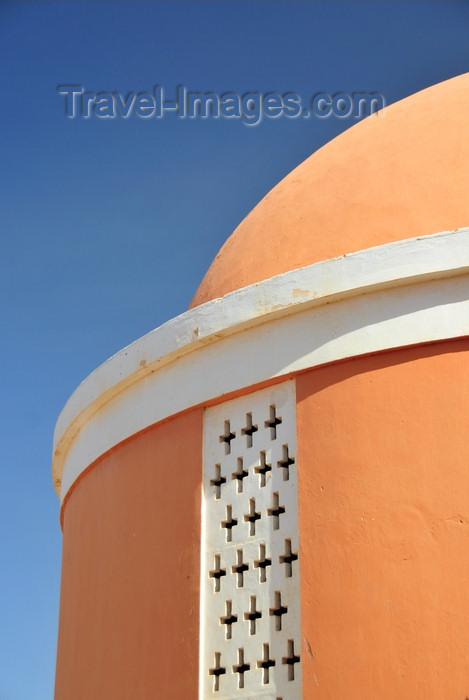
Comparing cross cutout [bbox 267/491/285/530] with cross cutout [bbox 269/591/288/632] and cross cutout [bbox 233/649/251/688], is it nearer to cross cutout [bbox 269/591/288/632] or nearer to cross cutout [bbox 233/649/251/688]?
cross cutout [bbox 269/591/288/632]

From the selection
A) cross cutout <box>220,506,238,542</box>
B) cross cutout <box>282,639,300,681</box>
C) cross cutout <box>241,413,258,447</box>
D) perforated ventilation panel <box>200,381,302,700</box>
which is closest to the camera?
cross cutout <box>282,639,300,681</box>

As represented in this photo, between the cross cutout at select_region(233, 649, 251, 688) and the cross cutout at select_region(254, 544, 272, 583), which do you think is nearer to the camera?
the cross cutout at select_region(233, 649, 251, 688)

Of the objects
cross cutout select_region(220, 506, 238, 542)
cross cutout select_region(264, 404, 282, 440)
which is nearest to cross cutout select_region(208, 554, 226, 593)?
cross cutout select_region(220, 506, 238, 542)

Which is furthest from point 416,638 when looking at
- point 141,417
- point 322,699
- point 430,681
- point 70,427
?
point 70,427

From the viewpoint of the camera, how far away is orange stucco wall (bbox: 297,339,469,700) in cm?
457

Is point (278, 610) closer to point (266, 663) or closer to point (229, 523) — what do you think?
point (266, 663)

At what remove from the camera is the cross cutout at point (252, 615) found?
5156 mm

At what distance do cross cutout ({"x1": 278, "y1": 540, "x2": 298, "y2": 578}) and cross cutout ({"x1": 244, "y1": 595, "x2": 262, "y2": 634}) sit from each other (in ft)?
0.69

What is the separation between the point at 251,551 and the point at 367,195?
1853mm

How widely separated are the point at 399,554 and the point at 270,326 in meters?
1.36

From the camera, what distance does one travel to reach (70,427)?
6758 mm

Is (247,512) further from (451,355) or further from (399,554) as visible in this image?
(451,355)

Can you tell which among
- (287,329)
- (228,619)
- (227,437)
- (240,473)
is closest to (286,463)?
(240,473)

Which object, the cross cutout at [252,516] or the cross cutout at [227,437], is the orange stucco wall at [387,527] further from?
the cross cutout at [227,437]
